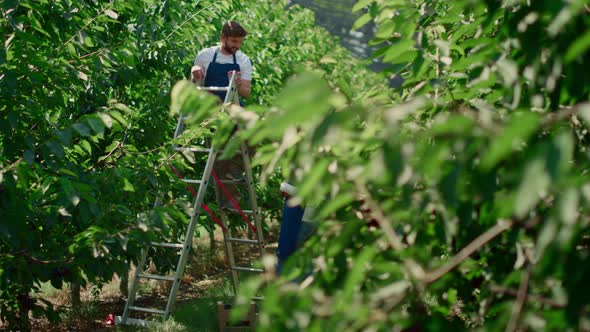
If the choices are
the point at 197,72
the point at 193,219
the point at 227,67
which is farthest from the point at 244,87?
the point at 193,219

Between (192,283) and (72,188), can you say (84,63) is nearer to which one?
(72,188)

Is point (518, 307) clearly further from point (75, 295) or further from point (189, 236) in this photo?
point (75, 295)

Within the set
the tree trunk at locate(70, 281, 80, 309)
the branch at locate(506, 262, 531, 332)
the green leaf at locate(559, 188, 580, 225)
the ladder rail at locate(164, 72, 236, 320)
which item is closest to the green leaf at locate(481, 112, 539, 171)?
the green leaf at locate(559, 188, 580, 225)

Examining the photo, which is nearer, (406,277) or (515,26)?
(406,277)

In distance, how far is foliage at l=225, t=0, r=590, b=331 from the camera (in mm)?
1221

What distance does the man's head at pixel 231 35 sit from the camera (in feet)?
20.9

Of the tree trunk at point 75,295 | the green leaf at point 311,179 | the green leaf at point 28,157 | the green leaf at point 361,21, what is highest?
the green leaf at point 361,21

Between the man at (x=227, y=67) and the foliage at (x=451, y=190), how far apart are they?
4119mm

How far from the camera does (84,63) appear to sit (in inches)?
190

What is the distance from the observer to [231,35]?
21.0ft

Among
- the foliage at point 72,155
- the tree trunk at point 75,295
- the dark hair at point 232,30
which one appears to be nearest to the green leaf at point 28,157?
the foliage at point 72,155

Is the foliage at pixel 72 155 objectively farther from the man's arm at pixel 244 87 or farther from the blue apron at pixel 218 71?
the man's arm at pixel 244 87

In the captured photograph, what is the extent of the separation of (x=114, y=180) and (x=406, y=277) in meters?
2.76

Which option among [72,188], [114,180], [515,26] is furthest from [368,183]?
[114,180]
